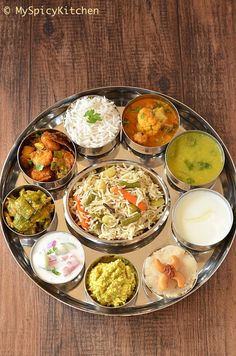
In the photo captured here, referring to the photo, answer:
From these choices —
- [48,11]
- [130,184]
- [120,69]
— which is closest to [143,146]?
[130,184]

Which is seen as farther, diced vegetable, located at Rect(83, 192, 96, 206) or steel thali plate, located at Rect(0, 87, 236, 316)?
diced vegetable, located at Rect(83, 192, 96, 206)

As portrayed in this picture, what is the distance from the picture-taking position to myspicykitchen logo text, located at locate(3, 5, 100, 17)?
4.25 m

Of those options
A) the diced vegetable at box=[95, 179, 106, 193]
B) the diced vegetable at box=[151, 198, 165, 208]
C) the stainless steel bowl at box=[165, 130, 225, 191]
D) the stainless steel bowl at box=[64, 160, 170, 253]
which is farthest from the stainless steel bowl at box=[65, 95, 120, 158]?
the diced vegetable at box=[151, 198, 165, 208]

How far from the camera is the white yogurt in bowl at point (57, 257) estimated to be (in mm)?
3406

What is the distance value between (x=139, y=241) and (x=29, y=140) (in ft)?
3.34

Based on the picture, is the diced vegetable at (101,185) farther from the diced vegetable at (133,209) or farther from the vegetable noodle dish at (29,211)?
the vegetable noodle dish at (29,211)

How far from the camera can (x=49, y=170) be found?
11.9 feet

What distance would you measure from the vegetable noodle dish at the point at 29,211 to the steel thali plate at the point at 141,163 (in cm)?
12

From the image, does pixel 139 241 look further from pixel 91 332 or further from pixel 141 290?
pixel 91 332

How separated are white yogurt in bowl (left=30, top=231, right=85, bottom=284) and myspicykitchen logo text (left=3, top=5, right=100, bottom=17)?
181cm

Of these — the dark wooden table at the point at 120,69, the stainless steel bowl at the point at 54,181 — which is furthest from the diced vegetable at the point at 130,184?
the dark wooden table at the point at 120,69

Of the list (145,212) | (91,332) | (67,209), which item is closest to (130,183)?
(145,212)

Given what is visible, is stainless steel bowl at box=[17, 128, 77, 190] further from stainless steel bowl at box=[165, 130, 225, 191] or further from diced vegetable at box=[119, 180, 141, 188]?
stainless steel bowl at box=[165, 130, 225, 191]

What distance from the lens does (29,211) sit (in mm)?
3424
